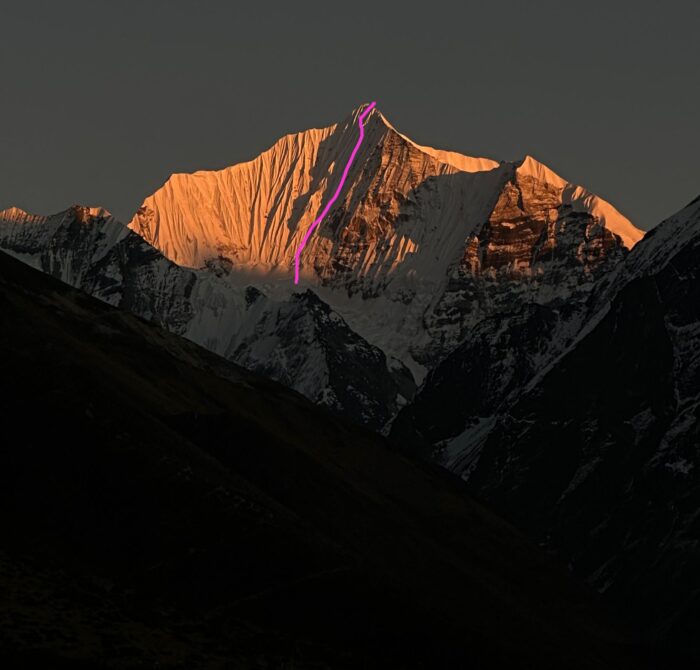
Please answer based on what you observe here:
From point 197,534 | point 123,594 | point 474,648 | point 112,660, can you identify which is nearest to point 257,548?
point 197,534

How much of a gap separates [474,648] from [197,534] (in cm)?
2435

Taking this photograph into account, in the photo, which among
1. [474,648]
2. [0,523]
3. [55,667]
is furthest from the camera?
[474,648]

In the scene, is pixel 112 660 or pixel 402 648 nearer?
pixel 112 660

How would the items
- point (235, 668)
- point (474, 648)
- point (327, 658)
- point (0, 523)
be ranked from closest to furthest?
point (235, 668) → point (327, 658) → point (0, 523) → point (474, 648)

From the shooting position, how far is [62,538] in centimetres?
17738

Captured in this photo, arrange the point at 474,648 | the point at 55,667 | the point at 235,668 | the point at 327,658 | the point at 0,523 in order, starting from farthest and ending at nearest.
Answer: the point at 474,648 → the point at 0,523 → the point at 327,658 → the point at 235,668 → the point at 55,667

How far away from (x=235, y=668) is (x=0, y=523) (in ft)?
116

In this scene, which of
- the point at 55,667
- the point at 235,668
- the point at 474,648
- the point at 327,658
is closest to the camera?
the point at 55,667

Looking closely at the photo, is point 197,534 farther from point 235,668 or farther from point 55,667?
point 55,667

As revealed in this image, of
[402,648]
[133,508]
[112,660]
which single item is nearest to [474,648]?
[402,648]

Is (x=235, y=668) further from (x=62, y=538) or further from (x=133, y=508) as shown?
(x=133, y=508)

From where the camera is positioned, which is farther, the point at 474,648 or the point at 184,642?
the point at 474,648

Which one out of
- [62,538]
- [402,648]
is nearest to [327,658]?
[402,648]

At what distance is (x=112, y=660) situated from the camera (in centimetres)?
13788
